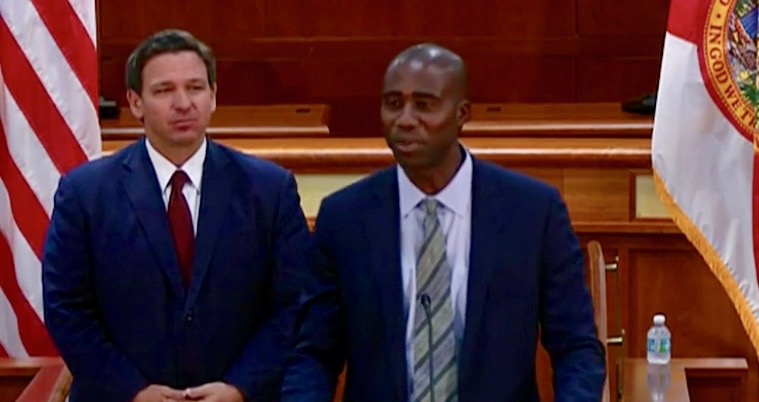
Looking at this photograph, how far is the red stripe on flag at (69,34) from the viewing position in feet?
14.5

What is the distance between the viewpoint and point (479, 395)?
9.41 feet

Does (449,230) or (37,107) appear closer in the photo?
(449,230)

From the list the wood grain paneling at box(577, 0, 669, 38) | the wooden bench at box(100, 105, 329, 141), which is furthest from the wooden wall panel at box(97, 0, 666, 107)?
the wooden bench at box(100, 105, 329, 141)

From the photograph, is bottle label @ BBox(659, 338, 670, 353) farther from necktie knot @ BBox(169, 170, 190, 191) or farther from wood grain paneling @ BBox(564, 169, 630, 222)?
necktie knot @ BBox(169, 170, 190, 191)

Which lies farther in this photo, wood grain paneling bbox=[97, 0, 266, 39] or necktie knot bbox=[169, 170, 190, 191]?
wood grain paneling bbox=[97, 0, 266, 39]

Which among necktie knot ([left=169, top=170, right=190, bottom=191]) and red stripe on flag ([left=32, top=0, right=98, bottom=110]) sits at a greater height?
red stripe on flag ([left=32, top=0, right=98, bottom=110])

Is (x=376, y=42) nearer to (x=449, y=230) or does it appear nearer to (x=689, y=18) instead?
(x=689, y=18)

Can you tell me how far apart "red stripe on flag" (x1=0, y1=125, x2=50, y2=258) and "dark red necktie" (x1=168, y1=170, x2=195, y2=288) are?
3.75 ft

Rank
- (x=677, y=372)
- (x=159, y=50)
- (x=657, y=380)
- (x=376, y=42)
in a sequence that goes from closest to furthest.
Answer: (x=159, y=50) → (x=657, y=380) → (x=677, y=372) → (x=376, y=42)

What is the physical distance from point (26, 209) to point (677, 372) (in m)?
1.95

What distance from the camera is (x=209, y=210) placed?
3.37m

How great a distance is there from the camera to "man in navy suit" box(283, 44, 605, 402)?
2867 millimetres

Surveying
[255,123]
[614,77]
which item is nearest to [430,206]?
[255,123]

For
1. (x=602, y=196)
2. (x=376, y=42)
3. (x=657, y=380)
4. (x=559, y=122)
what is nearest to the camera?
(x=657, y=380)
